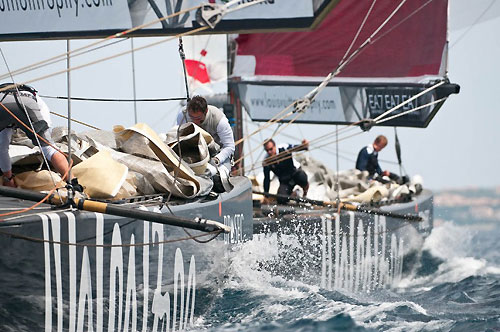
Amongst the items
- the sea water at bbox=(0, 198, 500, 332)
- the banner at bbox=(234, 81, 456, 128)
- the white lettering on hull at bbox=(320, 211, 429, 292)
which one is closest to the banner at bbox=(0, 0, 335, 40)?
the sea water at bbox=(0, 198, 500, 332)

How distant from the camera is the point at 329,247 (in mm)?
9227

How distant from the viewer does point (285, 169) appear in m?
10.5

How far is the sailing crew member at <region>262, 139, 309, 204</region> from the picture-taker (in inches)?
406

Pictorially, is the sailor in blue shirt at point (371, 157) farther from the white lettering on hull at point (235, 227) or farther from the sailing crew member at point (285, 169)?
the white lettering on hull at point (235, 227)

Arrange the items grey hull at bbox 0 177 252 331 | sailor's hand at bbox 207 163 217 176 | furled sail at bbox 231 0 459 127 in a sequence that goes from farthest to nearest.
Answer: furled sail at bbox 231 0 459 127, sailor's hand at bbox 207 163 217 176, grey hull at bbox 0 177 252 331

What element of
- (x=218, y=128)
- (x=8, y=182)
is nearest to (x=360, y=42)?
(x=218, y=128)

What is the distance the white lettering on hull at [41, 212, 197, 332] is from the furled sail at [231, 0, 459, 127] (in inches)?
241

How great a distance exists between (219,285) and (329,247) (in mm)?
2782

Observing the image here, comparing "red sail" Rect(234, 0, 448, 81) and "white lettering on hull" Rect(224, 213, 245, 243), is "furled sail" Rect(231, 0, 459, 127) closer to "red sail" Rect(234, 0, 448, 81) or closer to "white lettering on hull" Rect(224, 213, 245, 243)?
"red sail" Rect(234, 0, 448, 81)

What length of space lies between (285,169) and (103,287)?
530 centimetres

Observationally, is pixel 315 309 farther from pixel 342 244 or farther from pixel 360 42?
pixel 360 42

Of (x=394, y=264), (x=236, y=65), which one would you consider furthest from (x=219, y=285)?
(x=236, y=65)

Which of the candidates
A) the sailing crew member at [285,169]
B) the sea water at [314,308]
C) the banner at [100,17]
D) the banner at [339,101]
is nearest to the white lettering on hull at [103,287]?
the sea water at [314,308]

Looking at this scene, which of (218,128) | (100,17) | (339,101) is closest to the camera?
(100,17)
